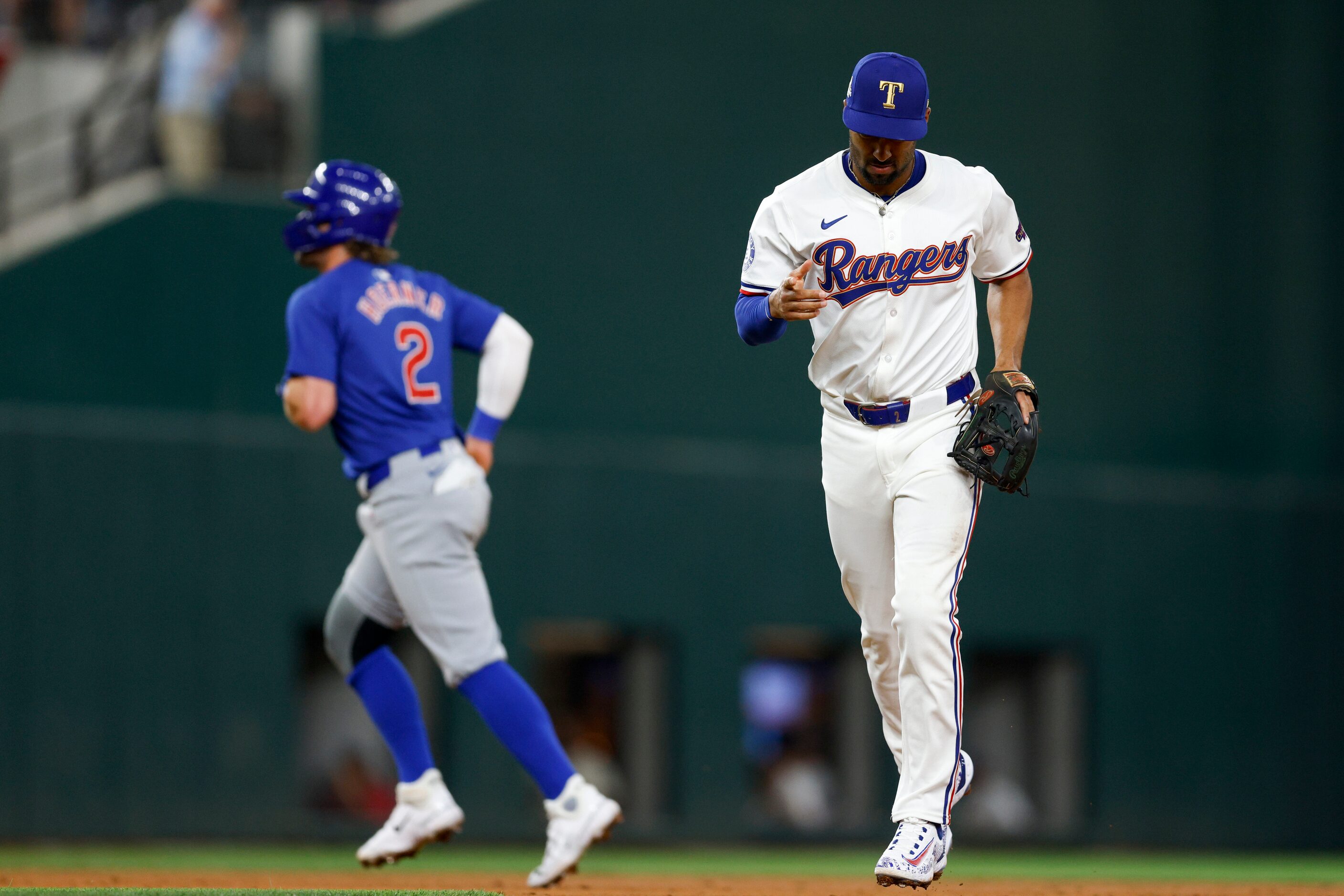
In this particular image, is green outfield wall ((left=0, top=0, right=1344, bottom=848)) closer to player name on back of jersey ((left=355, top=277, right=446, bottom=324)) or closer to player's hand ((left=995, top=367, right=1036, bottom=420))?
player name on back of jersey ((left=355, top=277, right=446, bottom=324))

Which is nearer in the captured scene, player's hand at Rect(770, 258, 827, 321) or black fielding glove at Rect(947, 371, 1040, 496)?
player's hand at Rect(770, 258, 827, 321)

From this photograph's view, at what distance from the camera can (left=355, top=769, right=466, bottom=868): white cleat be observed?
5.71m

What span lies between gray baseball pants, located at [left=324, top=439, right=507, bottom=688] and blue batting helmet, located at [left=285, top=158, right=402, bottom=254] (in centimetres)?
77

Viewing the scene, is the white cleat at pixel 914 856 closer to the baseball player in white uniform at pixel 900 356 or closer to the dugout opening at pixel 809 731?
the baseball player in white uniform at pixel 900 356

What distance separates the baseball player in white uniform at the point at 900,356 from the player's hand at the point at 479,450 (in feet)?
3.72

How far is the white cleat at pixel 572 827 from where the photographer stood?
5.44 metres

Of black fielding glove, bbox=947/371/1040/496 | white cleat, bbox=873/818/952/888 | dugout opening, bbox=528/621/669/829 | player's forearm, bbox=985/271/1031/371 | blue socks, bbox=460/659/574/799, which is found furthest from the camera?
dugout opening, bbox=528/621/669/829

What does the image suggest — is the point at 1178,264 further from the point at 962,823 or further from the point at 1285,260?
Answer: the point at 962,823

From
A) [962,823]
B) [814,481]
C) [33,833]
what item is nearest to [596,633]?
[814,481]

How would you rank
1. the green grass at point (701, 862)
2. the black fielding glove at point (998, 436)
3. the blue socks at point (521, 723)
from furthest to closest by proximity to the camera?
1. the green grass at point (701, 862)
2. the blue socks at point (521, 723)
3. the black fielding glove at point (998, 436)

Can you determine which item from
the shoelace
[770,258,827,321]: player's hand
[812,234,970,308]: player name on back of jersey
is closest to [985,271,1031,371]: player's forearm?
[812,234,970,308]: player name on back of jersey

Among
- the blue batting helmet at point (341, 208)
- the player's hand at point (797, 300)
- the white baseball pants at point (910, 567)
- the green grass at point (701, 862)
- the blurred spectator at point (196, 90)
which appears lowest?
the green grass at point (701, 862)

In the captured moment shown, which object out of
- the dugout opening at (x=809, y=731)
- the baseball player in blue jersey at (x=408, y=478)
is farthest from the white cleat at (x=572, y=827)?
the dugout opening at (x=809, y=731)

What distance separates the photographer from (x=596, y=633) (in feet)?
42.0
